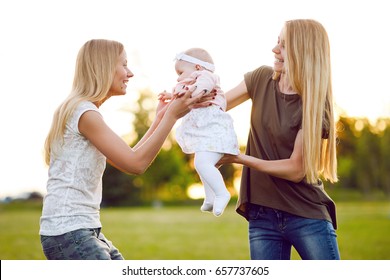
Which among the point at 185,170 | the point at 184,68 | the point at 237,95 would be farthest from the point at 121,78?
the point at 185,170

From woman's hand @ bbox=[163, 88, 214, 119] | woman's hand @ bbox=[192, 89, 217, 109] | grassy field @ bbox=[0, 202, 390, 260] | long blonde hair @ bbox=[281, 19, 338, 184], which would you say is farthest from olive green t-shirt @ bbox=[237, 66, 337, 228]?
grassy field @ bbox=[0, 202, 390, 260]

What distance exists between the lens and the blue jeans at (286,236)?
3371 millimetres

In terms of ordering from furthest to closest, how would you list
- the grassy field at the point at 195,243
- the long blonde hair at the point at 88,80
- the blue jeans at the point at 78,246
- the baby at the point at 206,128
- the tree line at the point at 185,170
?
the tree line at the point at 185,170, the grassy field at the point at 195,243, the baby at the point at 206,128, the long blonde hair at the point at 88,80, the blue jeans at the point at 78,246

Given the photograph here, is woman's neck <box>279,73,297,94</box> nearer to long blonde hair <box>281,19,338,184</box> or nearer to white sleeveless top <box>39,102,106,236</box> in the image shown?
long blonde hair <box>281,19,338,184</box>

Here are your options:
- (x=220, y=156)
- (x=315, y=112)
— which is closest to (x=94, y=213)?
(x=220, y=156)

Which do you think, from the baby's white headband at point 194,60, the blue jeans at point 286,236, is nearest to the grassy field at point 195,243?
the blue jeans at point 286,236

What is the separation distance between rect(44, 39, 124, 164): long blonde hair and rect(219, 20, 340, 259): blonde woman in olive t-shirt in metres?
0.83

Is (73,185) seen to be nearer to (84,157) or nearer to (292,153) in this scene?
(84,157)

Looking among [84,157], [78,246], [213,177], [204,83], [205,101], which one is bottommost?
[78,246]

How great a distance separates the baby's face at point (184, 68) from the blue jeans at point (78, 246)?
43.4 inches

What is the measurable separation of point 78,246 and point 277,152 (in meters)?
1.20

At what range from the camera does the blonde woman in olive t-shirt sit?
3318 millimetres

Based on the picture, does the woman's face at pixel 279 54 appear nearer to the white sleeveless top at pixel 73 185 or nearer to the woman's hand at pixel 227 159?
the woman's hand at pixel 227 159

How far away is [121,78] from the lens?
3.41 metres
